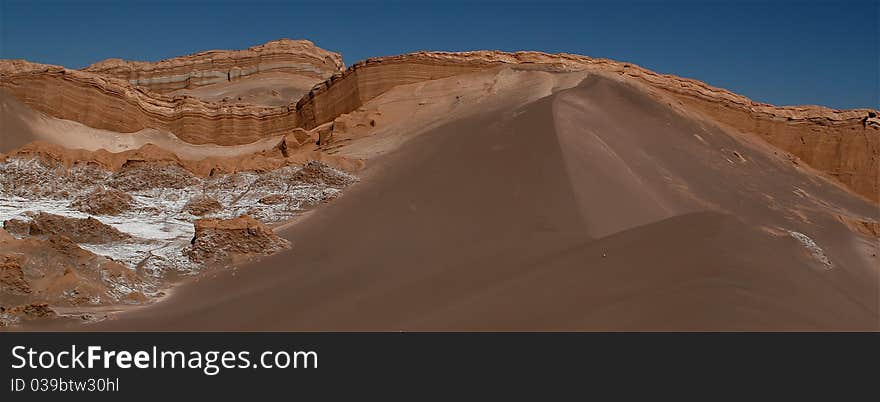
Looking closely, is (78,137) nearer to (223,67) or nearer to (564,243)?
(564,243)

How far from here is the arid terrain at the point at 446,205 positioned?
8750 millimetres

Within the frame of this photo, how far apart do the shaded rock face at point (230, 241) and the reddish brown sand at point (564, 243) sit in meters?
0.38

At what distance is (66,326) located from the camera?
8.76m

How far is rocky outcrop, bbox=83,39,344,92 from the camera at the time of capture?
3566 centimetres

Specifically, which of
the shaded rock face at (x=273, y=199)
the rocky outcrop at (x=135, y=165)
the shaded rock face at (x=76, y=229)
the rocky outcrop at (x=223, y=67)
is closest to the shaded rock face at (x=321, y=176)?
the rocky outcrop at (x=135, y=165)

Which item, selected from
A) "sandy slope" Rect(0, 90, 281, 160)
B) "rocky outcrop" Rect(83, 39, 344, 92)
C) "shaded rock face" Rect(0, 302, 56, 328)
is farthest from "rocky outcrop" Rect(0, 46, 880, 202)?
"rocky outcrop" Rect(83, 39, 344, 92)

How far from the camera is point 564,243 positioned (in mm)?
10531

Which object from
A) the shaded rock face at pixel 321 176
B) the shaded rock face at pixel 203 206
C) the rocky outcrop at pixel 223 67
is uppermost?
the rocky outcrop at pixel 223 67

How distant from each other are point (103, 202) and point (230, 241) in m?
3.52

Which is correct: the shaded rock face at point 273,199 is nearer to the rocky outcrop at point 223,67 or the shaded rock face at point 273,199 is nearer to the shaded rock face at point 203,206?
the shaded rock face at point 203,206

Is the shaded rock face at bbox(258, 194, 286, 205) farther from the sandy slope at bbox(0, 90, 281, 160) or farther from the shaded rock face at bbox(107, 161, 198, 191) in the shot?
the sandy slope at bbox(0, 90, 281, 160)

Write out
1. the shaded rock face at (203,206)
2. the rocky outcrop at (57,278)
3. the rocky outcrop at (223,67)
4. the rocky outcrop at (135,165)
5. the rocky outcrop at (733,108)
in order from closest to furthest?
the rocky outcrop at (57,278) < the shaded rock face at (203,206) < the rocky outcrop at (135,165) < the rocky outcrop at (733,108) < the rocky outcrop at (223,67)

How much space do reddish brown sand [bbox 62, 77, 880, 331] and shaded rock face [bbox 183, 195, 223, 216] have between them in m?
1.90

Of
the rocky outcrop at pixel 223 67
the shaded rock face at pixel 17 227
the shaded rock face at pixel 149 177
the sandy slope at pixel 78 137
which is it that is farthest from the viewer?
the rocky outcrop at pixel 223 67
